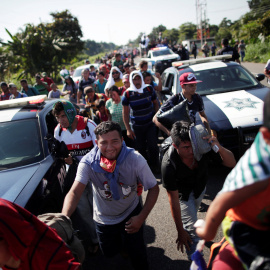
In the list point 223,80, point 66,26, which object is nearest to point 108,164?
point 223,80

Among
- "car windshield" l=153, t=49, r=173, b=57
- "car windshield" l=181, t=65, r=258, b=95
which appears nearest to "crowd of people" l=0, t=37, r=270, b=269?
"car windshield" l=181, t=65, r=258, b=95

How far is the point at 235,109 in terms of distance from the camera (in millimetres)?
4629

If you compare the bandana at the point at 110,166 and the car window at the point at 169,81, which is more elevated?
the car window at the point at 169,81

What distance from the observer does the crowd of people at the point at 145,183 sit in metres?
1.21

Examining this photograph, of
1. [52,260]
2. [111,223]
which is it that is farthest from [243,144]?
[52,260]

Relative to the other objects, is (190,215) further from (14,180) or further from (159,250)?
(14,180)

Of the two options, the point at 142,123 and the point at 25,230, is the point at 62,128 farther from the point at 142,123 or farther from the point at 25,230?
the point at 25,230

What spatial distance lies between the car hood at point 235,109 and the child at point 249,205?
10.6ft

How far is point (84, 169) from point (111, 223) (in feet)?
1.98

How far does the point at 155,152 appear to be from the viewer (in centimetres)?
527

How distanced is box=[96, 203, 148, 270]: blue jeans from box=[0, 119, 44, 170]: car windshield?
4.59ft

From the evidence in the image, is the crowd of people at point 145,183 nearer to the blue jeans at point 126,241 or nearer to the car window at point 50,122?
the blue jeans at point 126,241

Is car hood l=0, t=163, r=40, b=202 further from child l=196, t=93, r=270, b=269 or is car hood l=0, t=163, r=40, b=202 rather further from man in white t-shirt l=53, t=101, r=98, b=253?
child l=196, t=93, r=270, b=269

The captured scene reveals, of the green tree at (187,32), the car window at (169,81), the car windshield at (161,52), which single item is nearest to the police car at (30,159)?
the car window at (169,81)
